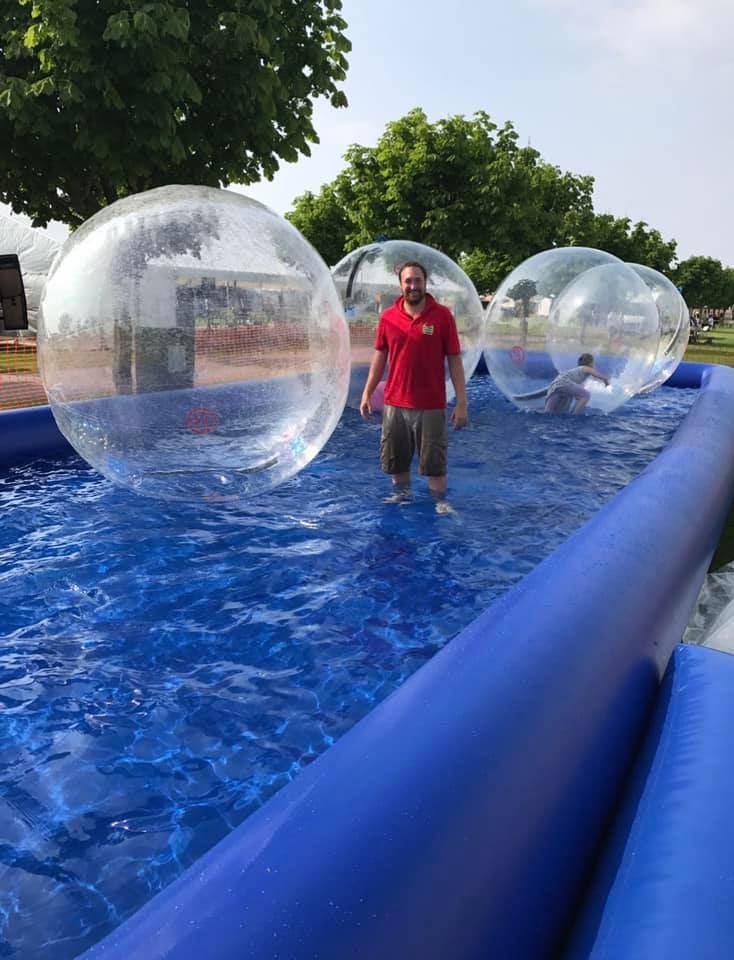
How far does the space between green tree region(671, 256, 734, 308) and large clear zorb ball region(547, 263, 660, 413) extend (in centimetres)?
5698

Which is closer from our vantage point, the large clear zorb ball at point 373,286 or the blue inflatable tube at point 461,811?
the blue inflatable tube at point 461,811

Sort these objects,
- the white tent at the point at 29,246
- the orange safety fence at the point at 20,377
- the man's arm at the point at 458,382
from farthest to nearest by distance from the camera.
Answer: the white tent at the point at 29,246 → the orange safety fence at the point at 20,377 → the man's arm at the point at 458,382

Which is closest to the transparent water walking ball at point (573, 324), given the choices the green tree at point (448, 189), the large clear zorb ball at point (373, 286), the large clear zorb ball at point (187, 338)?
the large clear zorb ball at point (373, 286)

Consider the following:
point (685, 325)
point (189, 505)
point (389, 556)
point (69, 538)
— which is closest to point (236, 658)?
point (389, 556)

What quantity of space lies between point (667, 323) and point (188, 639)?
1021cm

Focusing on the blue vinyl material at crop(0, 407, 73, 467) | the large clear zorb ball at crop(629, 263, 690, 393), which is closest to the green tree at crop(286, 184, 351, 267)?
the large clear zorb ball at crop(629, 263, 690, 393)

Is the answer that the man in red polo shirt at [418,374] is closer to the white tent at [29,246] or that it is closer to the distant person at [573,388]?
the distant person at [573,388]

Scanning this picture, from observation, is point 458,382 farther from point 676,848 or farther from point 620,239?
point 620,239

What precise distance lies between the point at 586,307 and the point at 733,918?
7.74 meters

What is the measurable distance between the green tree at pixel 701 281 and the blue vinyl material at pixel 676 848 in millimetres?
64269

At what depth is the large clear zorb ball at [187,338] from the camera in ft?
11.1

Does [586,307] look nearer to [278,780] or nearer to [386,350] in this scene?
[386,350]

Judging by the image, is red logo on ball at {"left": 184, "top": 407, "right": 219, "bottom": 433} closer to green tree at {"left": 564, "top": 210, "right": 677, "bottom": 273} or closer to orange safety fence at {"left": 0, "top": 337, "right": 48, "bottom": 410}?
orange safety fence at {"left": 0, "top": 337, "right": 48, "bottom": 410}

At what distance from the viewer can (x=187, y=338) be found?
3438mm
